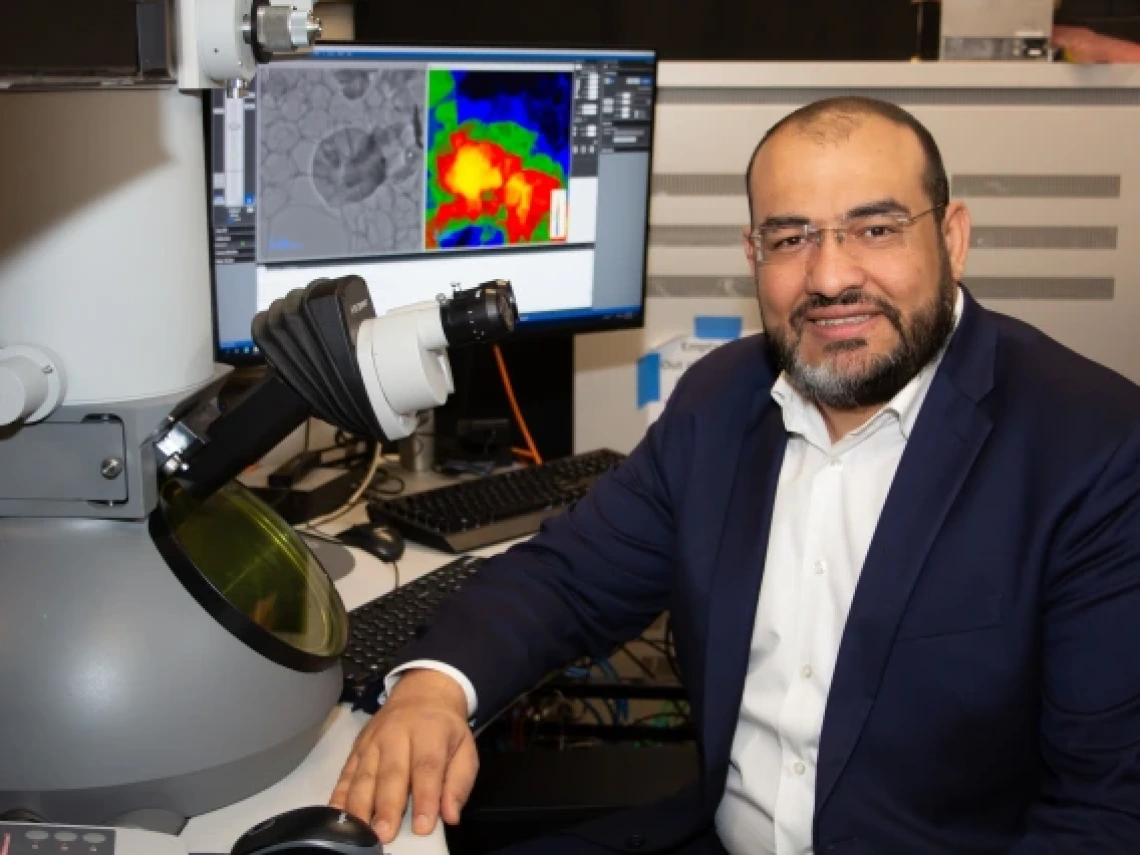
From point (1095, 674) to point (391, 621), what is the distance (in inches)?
28.6

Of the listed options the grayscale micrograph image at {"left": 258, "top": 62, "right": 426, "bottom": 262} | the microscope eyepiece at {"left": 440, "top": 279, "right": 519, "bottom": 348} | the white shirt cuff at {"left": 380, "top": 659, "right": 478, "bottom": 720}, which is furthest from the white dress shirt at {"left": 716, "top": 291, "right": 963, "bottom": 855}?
the grayscale micrograph image at {"left": 258, "top": 62, "right": 426, "bottom": 262}

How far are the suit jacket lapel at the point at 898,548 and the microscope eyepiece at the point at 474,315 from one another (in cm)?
53

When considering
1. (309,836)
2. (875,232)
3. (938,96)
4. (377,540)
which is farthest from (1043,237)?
(309,836)

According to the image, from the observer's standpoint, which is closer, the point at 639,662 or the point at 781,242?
the point at 781,242

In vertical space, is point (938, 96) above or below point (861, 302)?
above

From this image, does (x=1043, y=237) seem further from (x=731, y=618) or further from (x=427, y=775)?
(x=427, y=775)

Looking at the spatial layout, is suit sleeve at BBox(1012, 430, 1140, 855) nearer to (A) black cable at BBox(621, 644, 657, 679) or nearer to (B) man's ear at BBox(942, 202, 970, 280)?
(B) man's ear at BBox(942, 202, 970, 280)

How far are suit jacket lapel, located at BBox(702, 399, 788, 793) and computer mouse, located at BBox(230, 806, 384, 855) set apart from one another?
559 mm

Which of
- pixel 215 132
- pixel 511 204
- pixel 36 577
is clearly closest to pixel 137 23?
pixel 36 577

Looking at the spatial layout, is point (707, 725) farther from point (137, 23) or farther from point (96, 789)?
point (137, 23)

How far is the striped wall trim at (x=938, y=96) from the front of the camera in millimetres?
1973

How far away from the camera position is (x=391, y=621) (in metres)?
1.47

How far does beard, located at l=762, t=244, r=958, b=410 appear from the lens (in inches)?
55.2

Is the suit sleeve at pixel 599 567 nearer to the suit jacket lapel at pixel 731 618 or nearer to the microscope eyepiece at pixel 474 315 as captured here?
the suit jacket lapel at pixel 731 618
